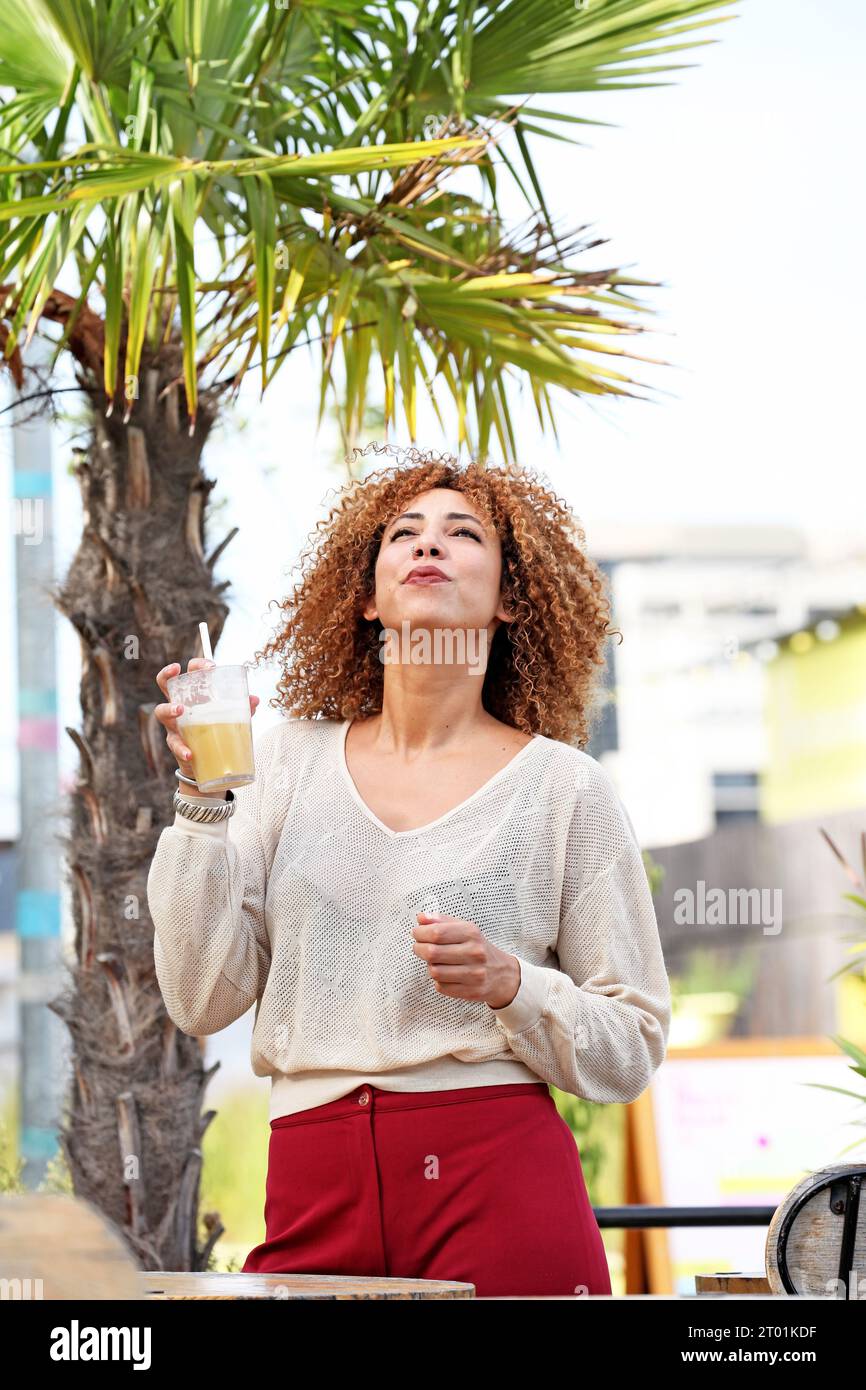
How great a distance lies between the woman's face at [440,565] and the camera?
1.58m

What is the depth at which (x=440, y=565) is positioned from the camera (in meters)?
1.60

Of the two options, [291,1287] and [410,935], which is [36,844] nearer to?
[410,935]

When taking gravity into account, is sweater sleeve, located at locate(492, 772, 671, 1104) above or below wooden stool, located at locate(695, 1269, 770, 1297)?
above

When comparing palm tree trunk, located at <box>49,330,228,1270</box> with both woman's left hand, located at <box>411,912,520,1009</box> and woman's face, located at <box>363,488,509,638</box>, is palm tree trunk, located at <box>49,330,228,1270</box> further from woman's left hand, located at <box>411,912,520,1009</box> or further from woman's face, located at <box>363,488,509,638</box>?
woman's left hand, located at <box>411,912,520,1009</box>

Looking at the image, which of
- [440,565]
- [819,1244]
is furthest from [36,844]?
[819,1244]

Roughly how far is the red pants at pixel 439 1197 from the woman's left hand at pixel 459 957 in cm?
17

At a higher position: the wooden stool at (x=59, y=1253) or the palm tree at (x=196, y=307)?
the palm tree at (x=196, y=307)

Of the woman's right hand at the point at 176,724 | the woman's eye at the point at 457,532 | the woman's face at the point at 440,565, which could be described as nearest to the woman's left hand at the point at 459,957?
the woman's right hand at the point at 176,724

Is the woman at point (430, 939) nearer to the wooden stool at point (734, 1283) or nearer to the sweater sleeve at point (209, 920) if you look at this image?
the sweater sleeve at point (209, 920)

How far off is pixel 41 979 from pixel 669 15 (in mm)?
2382

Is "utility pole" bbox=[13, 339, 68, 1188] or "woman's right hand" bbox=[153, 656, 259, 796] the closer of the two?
"woman's right hand" bbox=[153, 656, 259, 796]

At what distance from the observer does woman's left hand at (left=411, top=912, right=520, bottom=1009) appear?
4.10 ft

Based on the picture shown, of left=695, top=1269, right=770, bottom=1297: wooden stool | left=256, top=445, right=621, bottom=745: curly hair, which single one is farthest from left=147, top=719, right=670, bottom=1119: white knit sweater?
left=695, top=1269, right=770, bottom=1297: wooden stool
